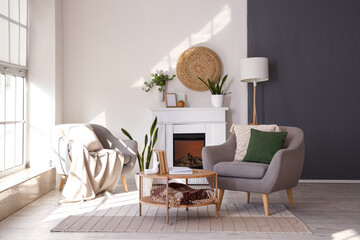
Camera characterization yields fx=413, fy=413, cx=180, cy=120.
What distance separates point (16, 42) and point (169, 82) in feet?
6.80

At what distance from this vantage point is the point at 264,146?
411 centimetres

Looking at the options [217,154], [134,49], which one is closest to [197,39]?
[134,49]

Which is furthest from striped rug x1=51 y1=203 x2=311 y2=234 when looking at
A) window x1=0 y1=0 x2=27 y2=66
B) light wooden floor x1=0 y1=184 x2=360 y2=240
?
window x1=0 y1=0 x2=27 y2=66

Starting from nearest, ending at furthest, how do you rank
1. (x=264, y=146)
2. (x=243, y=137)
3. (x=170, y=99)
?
1. (x=264, y=146)
2. (x=243, y=137)
3. (x=170, y=99)

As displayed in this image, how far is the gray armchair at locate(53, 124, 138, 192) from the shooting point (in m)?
4.76

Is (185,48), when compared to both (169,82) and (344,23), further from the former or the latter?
(344,23)

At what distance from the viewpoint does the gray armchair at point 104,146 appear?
15.6 ft

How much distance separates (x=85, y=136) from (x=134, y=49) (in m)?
1.73

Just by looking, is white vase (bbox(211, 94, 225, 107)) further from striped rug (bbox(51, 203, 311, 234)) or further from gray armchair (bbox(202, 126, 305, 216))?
striped rug (bbox(51, 203, 311, 234))

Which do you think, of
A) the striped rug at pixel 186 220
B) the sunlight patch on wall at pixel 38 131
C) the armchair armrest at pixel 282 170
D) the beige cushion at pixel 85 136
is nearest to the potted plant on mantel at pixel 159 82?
the beige cushion at pixel 85 136

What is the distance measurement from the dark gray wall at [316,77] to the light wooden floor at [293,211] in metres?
0.64

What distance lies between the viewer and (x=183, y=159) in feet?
18.4

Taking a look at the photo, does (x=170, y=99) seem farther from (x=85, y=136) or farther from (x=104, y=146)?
(x=85, y=136)

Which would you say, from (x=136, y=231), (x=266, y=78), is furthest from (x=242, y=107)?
(x=136, y=231)
